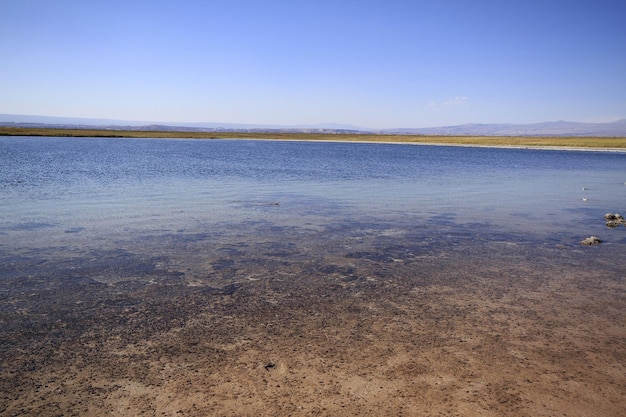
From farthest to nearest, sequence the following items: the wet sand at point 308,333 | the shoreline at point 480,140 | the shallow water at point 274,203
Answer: the shoreline at point 480,140 < the shallow water at point 274,203 < the wet sand at point 308,333

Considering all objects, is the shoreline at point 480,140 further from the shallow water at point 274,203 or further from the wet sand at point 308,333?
the wet sand at point 308,333

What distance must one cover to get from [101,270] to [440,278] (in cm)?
681

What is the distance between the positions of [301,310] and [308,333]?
88 cm

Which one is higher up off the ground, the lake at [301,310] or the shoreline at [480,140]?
the shoreline at [480,140]

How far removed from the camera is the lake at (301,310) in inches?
188

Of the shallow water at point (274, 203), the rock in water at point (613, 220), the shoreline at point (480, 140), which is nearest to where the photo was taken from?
the shallow water at point (274, 203)

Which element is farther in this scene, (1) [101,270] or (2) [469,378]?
(1) [101,270]

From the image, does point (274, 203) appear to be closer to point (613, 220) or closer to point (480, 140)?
point (613, 220)

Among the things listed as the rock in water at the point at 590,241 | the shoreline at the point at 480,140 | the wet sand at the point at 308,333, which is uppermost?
the shoreline at the point at 480,140

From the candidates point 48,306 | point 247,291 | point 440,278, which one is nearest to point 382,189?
point 440,278

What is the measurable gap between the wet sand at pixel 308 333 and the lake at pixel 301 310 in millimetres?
29

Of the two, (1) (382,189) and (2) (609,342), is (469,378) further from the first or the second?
(1) (382,189)

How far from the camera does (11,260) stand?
9.34 meters

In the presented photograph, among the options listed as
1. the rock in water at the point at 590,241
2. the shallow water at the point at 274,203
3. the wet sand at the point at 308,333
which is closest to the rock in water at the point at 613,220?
the shallow water at the point at 274,203
